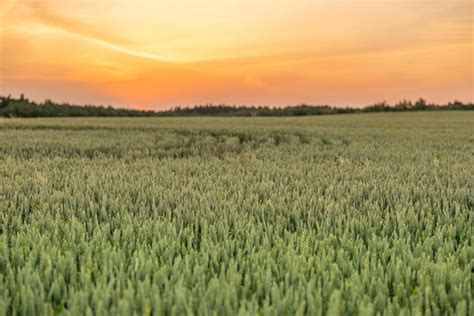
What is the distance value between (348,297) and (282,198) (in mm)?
1938

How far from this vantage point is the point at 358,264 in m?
2.48

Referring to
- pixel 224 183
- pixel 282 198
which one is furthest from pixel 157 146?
pixel 282 198

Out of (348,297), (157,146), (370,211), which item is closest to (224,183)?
(370,211)

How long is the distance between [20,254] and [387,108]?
44.0 metres

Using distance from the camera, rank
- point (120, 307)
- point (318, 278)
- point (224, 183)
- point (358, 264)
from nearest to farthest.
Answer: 1. point (120, 307)
2. point (318, 278)
3. point (358, 264)
4. point (224, 183)

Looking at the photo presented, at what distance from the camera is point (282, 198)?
3979 millimetres

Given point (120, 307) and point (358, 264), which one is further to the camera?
point (358, 264)

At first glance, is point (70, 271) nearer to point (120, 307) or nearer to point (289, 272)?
point (120, 307)

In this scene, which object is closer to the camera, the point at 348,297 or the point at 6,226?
the point at 348,297

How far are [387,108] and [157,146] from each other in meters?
36.8

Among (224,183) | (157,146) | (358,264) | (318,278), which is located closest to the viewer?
(318,278)

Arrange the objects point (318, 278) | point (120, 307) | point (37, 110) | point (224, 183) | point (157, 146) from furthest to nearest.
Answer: point (37, 110) < point (157, 146) < point (224, 183) < point (318, 278) < point (120, 307)

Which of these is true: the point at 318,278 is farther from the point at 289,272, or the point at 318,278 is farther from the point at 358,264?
the point at 358,264

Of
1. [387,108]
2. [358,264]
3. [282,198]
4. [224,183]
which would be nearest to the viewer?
[358,264]
